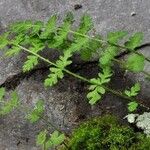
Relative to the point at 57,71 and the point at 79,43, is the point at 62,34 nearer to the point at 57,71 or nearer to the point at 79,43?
the point at 79,43

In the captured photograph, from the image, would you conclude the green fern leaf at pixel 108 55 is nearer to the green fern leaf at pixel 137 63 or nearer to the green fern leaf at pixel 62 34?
the green fern leaf at pixel 137 63

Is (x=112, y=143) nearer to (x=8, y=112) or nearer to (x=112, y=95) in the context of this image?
(x=112, y=95)

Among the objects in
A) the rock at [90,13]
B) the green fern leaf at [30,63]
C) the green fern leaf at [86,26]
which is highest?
the green fern leaf at [86,26]

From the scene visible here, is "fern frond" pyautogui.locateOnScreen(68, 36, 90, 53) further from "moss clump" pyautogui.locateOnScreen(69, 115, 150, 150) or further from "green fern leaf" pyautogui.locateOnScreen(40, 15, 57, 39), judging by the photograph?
"moss clump" pyautogui.locateOnScreen(69, 115, 150, 150)

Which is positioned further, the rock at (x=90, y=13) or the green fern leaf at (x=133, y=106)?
the rock at (x=90, y=13)

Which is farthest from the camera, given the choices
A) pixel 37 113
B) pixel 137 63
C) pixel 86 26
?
pixel 37 113

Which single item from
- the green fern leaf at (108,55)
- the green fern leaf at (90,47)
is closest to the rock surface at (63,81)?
the green fern leaf at (90,47)

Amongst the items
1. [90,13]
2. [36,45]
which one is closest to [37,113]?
[36,45]
